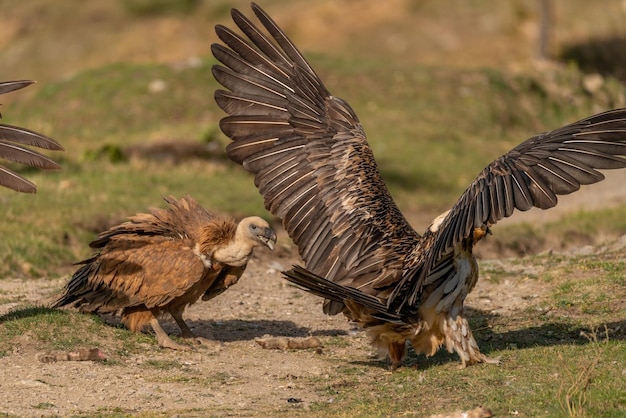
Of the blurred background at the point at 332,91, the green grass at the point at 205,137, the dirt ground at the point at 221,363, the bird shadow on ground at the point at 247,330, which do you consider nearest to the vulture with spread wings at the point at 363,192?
the dirt ground at the point at 221,363

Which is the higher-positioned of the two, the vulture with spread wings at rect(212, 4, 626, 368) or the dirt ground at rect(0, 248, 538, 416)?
the vulture with spread wings at rect(212, 4, 626, 368)

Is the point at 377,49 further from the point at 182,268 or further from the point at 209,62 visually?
the point at 182,268

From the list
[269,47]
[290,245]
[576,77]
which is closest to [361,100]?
[576,77]

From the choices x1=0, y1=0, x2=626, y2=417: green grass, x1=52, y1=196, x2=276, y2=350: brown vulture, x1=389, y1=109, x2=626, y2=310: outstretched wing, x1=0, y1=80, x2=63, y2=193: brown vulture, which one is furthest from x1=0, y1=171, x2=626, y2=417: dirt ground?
x1=389, y1=109, x2=626, y2=310: outstretched wing

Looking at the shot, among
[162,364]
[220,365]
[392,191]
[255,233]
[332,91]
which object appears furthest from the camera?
[332,91]

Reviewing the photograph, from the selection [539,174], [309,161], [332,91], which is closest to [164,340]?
[309,161]

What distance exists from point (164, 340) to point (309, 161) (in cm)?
182

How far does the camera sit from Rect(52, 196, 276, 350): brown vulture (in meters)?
8.10

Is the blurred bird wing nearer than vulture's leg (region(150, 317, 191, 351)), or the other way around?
the blurred bird wing

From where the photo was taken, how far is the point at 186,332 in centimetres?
863

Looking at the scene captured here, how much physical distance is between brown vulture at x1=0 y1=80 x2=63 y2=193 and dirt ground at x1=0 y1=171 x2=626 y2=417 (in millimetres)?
1312

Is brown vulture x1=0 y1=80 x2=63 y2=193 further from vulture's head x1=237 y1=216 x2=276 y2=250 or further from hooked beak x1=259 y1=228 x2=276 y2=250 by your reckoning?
hooked beak x1=259 y1=228 x2=276 y2=250

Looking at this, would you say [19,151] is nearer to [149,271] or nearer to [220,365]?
[149,271]

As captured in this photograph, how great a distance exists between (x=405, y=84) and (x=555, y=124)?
341cm
